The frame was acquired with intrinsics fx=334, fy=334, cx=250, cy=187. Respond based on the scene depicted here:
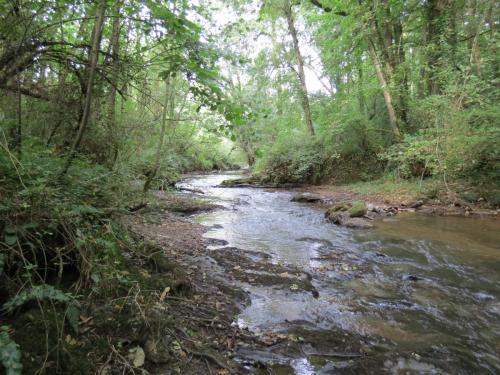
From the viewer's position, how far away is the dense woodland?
2.92m

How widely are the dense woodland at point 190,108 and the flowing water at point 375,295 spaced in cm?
212

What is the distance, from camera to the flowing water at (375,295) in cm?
338

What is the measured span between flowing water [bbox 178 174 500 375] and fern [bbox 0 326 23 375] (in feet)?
6.52

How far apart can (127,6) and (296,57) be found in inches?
728

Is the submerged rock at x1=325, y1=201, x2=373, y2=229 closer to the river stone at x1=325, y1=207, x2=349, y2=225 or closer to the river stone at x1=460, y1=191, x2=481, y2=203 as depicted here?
the river stone at x1=325, y1=207, x2=349, y2=225

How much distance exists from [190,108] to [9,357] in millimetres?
8555

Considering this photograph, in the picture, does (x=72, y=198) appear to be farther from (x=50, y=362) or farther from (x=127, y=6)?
(x=127, y=6)

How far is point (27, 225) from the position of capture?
8.32 feet

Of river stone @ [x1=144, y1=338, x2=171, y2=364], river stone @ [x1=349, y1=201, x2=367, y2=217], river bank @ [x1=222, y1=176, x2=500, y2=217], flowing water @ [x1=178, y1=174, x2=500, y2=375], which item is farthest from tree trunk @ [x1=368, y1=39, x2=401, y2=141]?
river stone @ [x1=144, y1=338, x2=171, y2=364]

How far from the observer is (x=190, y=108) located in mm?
9742

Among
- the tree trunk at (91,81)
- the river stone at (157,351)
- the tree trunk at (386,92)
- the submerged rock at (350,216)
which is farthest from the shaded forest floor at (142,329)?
the tree trunk at (386,92)

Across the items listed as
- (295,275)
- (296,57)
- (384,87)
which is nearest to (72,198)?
(295,275)

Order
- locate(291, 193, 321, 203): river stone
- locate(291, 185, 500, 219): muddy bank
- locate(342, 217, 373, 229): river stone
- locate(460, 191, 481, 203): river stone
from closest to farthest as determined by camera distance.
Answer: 1. locate(342, 217, 373, 229): river stone
2. locate(291, 185, 500, 219): muddy bank
3. locate(460, 191, 481, 203): river stone
4. locate(291, 193, 321, 203): river stone

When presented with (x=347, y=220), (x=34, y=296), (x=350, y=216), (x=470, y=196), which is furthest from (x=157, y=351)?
(x=470, y=196)
